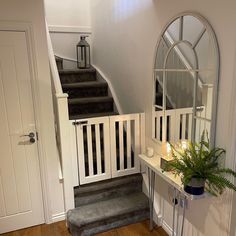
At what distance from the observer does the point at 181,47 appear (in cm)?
183

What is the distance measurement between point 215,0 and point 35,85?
160cm

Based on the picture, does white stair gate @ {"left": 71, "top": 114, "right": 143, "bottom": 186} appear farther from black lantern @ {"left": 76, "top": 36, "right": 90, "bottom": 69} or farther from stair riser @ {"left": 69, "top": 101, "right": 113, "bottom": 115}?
black lantern @ {"left": 76, "top": 36, "right": 90, "bottom": 69}

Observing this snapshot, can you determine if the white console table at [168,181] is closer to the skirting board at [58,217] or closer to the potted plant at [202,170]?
the potted plant at [202,170]

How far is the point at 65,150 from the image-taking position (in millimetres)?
2295

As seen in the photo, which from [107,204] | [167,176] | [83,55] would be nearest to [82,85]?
[83,55]

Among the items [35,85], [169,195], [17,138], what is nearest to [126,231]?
[169,195]

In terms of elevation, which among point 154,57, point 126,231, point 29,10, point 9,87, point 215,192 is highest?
point 29,10

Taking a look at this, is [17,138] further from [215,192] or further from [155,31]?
[215,192]

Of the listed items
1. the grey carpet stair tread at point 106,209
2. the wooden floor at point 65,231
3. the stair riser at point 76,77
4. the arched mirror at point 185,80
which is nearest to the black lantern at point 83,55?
the stair riser at point 76,77

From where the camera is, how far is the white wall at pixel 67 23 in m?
4.08

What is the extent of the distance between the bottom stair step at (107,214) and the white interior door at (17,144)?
0.44 metres

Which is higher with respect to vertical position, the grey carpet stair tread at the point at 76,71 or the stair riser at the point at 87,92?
the grey carpet stair tread at the point at 76,71

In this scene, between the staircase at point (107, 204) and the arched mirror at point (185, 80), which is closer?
the arched mirror at point (185, 80)

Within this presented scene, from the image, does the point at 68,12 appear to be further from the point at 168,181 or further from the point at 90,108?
the point at 168,181
